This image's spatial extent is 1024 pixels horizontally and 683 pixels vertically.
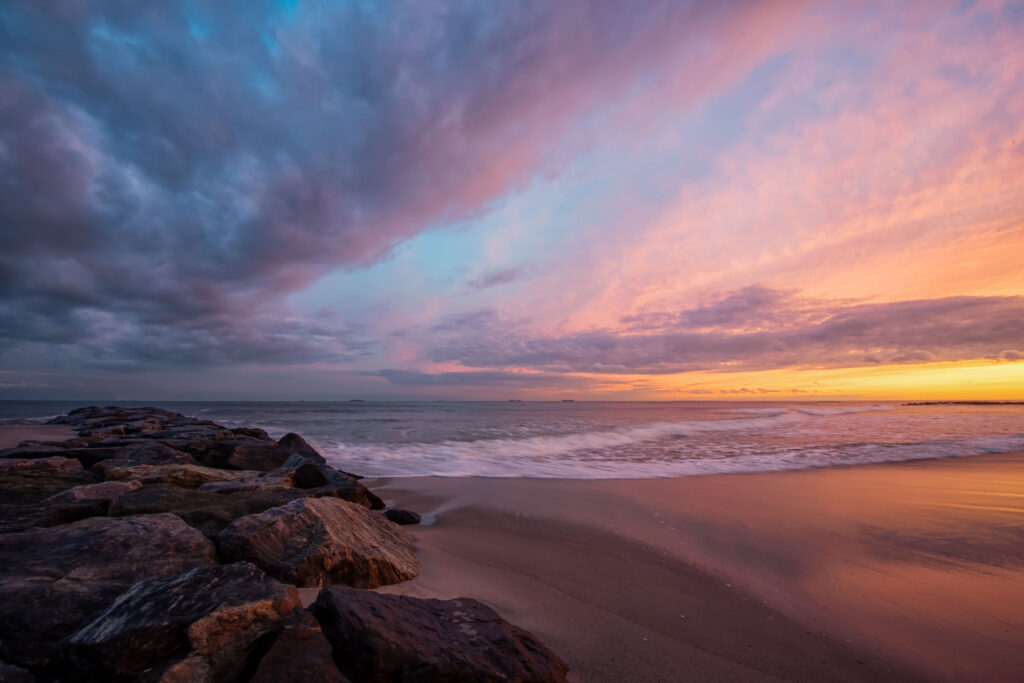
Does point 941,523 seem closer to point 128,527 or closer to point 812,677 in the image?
point 812,677

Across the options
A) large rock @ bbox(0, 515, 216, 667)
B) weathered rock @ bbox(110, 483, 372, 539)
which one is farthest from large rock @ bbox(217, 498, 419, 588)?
weathered rock @ bbox(110, 483, 372, 539)

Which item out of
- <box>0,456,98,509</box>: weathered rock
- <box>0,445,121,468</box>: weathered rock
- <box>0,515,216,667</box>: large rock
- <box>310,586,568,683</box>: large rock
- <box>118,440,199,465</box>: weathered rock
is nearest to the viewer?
<box>310,586,568,683</box>: large rock

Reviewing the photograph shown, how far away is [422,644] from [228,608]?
3.01 ft

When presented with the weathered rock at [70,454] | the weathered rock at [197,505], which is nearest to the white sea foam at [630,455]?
the weathered rock at [70,454]

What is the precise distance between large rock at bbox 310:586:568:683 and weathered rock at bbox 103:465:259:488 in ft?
14.6

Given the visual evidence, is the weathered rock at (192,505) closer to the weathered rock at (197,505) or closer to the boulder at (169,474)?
the weathered rock at (197,505)

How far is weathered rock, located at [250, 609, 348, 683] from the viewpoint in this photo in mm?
1934

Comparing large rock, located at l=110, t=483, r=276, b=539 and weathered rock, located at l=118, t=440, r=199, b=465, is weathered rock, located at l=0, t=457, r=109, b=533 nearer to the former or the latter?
large rock, located at l=110, t=483, r=276, b=539

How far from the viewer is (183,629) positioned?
197cm

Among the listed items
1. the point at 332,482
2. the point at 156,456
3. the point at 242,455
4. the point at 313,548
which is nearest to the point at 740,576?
the point at 313,548

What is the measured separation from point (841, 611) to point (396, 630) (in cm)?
349

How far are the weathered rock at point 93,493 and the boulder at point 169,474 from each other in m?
0.82

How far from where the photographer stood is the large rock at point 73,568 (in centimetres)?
222

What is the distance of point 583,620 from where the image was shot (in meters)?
3.13
